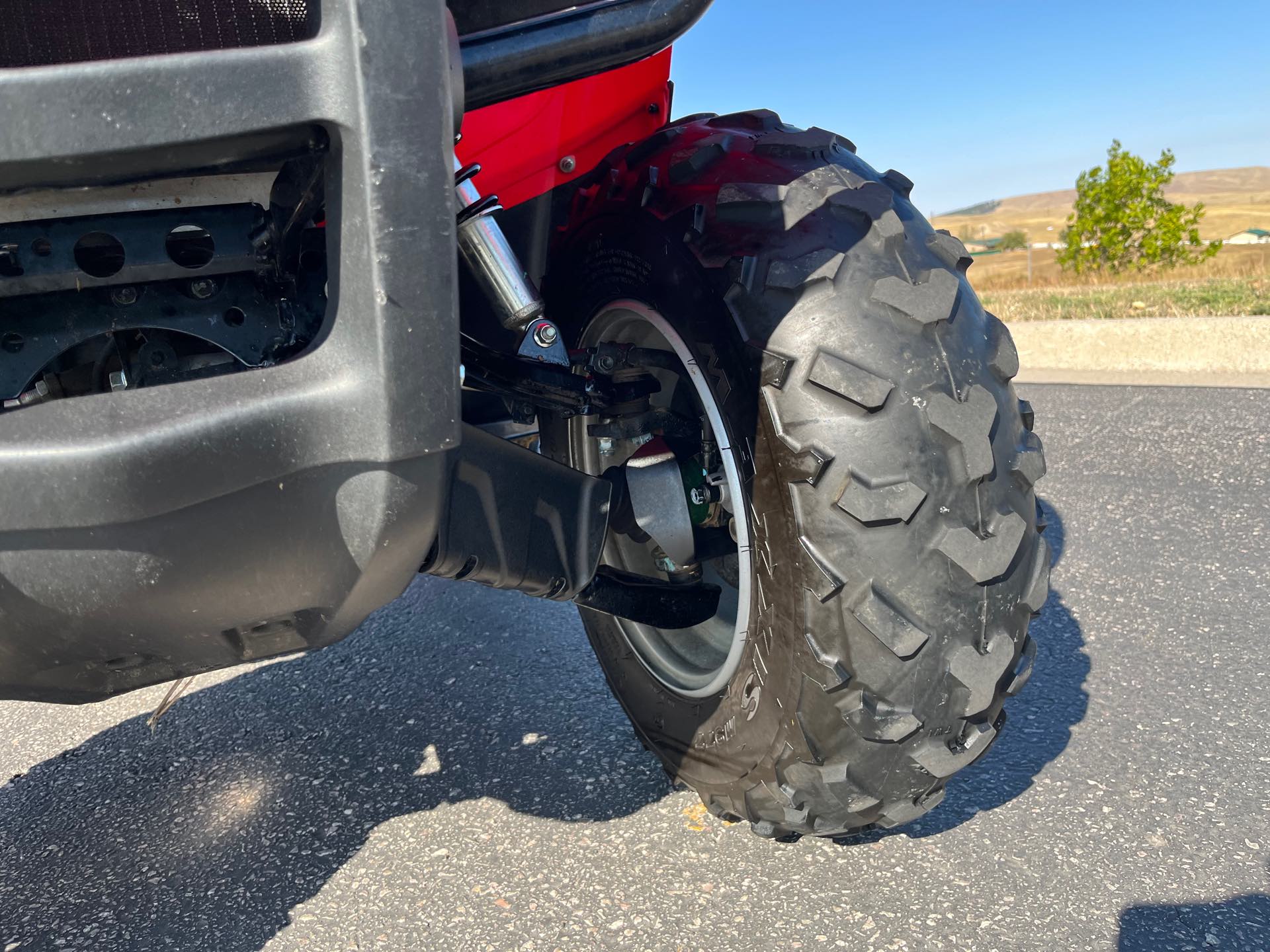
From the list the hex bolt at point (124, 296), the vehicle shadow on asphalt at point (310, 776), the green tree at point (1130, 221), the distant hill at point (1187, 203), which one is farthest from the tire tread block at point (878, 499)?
the distant hill at point (1187, 203)

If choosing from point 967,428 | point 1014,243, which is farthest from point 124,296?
point 1014,243

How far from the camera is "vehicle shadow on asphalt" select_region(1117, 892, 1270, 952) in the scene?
1563 millimetres

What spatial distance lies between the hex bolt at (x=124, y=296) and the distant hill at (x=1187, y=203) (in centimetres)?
5900

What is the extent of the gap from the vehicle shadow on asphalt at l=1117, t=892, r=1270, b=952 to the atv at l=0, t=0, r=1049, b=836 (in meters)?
0.36

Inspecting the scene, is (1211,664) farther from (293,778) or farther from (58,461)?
(58,461)

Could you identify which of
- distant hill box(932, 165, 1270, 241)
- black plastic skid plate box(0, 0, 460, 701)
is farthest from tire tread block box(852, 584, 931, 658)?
distant hill box(932, 165, 1270, 241)

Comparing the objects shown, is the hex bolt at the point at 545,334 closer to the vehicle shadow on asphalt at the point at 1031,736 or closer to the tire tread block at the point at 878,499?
the tire tread block at the point at 878,499

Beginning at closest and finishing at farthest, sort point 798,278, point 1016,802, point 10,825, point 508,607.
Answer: point 798,278 → point 1016,802 → point 10,825 → point 508,607

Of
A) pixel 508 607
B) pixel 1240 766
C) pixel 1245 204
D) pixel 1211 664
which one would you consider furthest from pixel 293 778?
pixel 1245 204

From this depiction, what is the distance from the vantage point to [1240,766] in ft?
6.74

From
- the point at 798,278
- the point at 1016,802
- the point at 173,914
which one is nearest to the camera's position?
the point at 798,278

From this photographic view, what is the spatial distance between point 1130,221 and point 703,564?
1906 cm

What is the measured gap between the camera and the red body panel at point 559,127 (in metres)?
1.84

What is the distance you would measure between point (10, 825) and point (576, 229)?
6.01 ft
